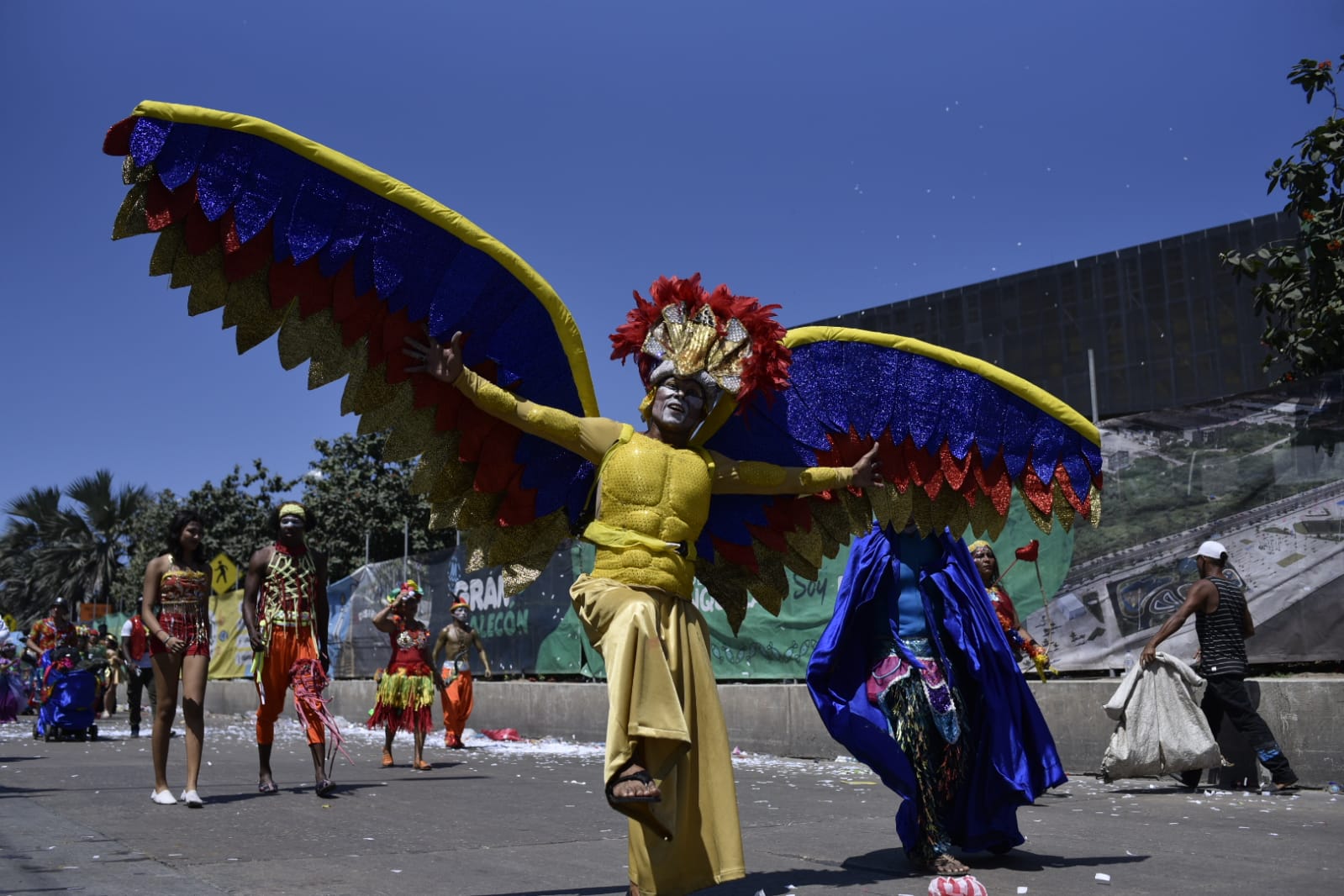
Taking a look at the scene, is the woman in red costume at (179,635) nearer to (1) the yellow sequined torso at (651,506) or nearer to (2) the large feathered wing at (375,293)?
(2) the large feathered wing at (375,293)

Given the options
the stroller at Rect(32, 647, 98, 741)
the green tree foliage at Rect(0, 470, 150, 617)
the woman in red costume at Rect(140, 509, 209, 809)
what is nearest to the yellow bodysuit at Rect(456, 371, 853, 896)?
the woman in red costume at Rect(140, 509, 209, 809)

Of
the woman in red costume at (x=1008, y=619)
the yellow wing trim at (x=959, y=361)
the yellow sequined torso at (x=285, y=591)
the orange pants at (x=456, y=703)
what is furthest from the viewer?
the orange pants at (x=456, y=703)

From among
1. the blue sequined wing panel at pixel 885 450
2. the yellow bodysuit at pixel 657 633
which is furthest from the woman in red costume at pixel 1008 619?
the yellow bodysuit at pixel 657 633

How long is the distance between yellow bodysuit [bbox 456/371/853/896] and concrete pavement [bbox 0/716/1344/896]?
25.5 inches

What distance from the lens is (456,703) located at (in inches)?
526

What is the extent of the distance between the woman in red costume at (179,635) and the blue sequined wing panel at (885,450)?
3.79m

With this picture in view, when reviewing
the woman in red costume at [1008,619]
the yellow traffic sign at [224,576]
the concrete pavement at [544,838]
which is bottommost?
the concrete pavement at [544,838]

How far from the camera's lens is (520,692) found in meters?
14.8

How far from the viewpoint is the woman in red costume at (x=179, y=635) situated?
742 centimetres

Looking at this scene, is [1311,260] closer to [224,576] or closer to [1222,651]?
[1222,651]

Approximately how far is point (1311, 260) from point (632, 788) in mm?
8308

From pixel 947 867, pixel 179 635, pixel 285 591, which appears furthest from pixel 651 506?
pixel 285 591

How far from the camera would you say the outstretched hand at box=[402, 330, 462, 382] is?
4.40m

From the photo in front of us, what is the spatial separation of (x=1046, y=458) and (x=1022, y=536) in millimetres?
4377
